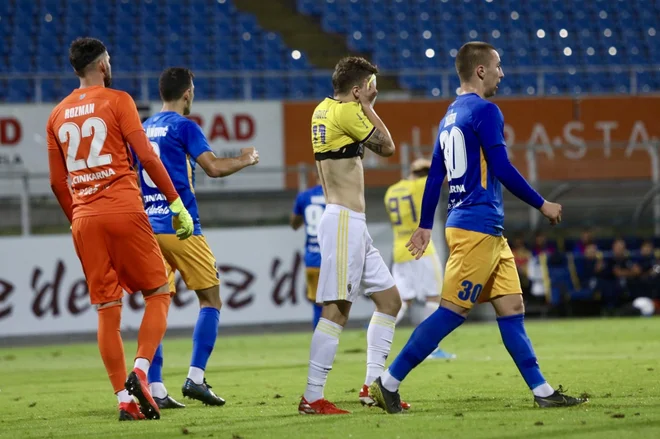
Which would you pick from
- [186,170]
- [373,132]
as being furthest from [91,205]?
[373,132]

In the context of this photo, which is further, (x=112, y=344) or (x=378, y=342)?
(x=378, y=342)

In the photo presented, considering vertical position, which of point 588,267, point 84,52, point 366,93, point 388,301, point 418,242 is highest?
point 84,52

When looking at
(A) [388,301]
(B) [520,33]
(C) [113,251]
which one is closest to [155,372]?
(C) [113,251]

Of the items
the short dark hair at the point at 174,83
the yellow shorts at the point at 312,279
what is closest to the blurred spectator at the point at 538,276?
the yellow shorts at the point at 312,279

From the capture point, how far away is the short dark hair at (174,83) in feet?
24.1

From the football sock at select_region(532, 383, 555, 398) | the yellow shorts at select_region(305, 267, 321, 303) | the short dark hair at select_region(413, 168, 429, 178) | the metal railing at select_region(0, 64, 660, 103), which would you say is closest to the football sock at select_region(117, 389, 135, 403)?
the football sock at select_region(532, 383, 555, 398)

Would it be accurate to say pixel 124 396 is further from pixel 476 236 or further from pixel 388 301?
pixel 476 236

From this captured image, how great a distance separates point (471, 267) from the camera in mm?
6016

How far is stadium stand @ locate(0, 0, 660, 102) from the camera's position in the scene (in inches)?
872

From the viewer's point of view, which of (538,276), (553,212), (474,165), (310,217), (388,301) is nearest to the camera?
(553,212)

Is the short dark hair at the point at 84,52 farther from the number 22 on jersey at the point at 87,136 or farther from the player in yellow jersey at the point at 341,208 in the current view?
the player in yellow jersey at the point at 341,208

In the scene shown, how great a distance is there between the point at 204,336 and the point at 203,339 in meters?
0.02

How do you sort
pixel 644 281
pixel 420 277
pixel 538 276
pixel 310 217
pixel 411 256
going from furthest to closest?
pixel 644 281, pixel 538 276, pixel 411 256, pixel 310 217, pixel 420 277

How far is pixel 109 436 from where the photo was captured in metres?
5.37
